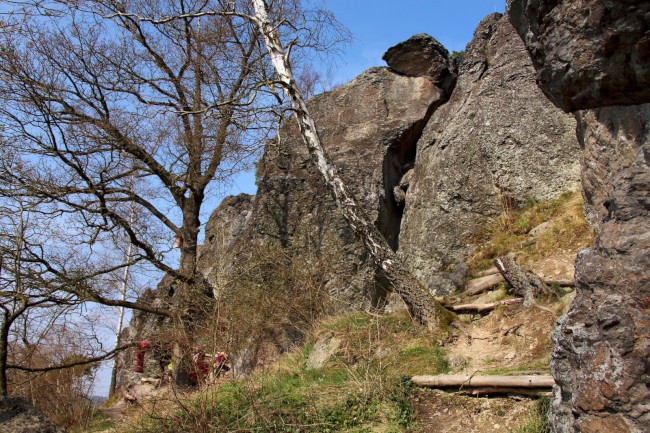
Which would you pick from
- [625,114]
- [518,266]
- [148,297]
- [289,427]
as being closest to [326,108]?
[148,297]

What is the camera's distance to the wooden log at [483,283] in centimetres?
793

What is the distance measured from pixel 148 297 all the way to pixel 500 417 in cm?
794

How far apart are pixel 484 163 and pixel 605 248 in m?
8.03

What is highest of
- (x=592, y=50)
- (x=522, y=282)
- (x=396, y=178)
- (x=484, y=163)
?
(x=396, y=178)

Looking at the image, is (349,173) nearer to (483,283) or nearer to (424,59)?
(424,59)

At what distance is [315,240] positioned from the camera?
1109 centimetres

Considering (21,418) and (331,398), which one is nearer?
(21,418)

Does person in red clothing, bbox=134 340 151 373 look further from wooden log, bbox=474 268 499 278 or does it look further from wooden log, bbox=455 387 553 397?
wooden log, bbox=455 387 553 397

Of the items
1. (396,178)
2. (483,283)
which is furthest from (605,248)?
(396,178)

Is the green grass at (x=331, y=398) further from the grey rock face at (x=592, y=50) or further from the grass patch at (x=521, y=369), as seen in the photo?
the grey rock face at (x=592, y=50)

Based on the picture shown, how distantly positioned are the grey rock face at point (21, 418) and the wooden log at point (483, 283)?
566 cm

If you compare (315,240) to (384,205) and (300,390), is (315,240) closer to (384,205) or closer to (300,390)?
(384,205)

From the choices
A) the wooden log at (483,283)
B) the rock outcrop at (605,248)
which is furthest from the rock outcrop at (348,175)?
the rock outcrop at (605,248)

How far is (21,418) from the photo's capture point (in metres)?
4.98
